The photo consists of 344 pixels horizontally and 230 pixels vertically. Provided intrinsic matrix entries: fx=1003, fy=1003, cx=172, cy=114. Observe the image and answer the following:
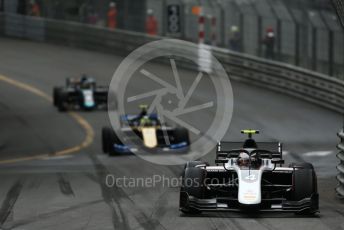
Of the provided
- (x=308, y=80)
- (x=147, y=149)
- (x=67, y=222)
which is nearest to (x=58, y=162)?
(x=147, y=149)

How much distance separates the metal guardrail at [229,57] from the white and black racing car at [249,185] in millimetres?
16765

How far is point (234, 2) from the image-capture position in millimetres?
37969

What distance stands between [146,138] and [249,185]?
963 cm

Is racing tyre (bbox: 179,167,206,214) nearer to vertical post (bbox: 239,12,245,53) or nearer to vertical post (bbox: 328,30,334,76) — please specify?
vertical post (bbox: 328,30,334,76)

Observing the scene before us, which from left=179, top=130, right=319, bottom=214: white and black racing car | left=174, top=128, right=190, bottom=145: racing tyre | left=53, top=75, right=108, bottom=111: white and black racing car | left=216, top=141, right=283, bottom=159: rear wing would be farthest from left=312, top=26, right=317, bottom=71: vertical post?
left=179, top=130, right=319, bottom=214: white and black racing car

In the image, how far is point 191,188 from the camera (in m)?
14.1

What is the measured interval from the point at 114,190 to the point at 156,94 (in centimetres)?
1918

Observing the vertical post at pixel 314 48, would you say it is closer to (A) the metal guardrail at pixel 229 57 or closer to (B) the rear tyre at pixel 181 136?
(A) the metal guardrail at pixel 229 57

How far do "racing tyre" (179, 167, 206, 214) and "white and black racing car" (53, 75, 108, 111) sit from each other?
17792 mm

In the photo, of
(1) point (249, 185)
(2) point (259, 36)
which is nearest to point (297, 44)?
(2) point (259, 36)

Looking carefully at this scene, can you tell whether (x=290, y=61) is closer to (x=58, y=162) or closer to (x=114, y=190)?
(x=58, y=162)

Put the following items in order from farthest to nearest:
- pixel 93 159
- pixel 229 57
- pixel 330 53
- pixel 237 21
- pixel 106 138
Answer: pixel 237 21, pixel 229 57, pixel 330 53, pixel 106 138, pixel 93 159

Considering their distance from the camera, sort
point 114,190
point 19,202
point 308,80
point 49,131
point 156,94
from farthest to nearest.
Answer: point 156,94 < point 308,80 < point 49,131 < point 114,190 < point 19,202

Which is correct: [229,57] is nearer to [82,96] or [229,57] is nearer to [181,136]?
[82,96]
